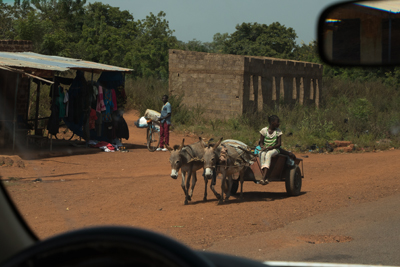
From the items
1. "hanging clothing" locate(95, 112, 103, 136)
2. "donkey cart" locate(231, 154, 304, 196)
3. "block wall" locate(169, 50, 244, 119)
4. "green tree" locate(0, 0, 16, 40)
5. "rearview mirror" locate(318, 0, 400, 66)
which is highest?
"green tree" locate(0, 0, 16, 40)

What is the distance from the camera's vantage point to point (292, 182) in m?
8.71

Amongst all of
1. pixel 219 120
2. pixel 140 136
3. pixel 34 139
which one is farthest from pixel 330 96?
pixel 34 139

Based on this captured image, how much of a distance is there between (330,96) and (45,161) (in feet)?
69.6

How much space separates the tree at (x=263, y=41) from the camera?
41.6 metres

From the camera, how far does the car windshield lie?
628 centimetres

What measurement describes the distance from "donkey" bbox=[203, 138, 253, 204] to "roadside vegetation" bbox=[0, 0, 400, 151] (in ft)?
27.1

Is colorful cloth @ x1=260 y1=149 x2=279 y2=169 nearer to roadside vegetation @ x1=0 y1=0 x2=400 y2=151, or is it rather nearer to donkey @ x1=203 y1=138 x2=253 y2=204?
donkey @ x1=203 y1=138 x2=253 y2=204

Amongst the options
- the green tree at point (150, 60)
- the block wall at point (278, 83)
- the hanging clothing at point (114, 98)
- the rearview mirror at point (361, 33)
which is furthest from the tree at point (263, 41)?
the rearview mirror at point (361, 33)

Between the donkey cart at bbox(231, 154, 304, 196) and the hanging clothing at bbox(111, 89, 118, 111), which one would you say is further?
the hanging clothing at bbox(111, 89, 118, 111)

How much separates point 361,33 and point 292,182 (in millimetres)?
5668

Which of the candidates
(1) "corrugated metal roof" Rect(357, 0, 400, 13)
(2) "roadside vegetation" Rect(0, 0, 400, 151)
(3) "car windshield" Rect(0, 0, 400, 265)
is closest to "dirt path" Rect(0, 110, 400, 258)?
(3) "car windshield" Rect(0, 0, 400, 265)

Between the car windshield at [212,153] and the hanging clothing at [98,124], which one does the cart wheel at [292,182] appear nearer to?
the car windshield at [212,153]

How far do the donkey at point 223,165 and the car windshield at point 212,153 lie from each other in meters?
0.03

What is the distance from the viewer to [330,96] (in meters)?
29.2
